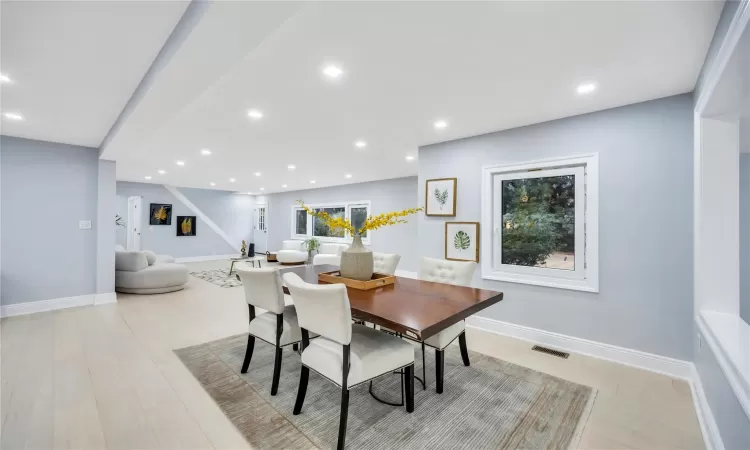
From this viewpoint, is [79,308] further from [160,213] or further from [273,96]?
[160,213]

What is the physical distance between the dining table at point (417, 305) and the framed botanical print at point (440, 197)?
1.49 metres

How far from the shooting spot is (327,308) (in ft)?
5.63

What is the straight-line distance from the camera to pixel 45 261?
4262 mm

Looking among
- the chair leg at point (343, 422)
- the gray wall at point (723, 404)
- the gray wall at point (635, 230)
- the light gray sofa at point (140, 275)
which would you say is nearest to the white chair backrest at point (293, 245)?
the light gray sofa at point (140, 275)

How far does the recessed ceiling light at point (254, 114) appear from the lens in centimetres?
304

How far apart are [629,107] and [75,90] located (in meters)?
4.73

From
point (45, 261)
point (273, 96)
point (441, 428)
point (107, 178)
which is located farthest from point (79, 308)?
point (441, 428)

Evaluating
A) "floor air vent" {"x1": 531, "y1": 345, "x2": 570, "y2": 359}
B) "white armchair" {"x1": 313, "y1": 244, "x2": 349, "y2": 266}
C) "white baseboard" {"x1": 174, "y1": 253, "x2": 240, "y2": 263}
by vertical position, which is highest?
"white armchair" {"x1": 313, "y1": 244, "x2": 349, "y2": 266}

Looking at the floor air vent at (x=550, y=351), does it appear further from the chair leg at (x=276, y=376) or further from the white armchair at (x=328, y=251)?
the white armchair at (x=328, y=251)

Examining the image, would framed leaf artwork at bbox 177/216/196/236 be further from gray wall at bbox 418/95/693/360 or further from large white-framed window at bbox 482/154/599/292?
gray wall at bbox 418/95/693/360

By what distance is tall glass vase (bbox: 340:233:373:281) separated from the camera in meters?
2.46

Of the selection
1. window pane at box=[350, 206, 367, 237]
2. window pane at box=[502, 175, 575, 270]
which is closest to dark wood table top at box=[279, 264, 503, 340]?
window pane at box=[502, 175, 575, 270]

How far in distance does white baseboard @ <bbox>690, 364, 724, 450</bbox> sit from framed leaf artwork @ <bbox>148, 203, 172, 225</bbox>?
36.4 feet

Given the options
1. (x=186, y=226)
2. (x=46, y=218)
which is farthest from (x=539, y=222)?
(x=186, y=226)
